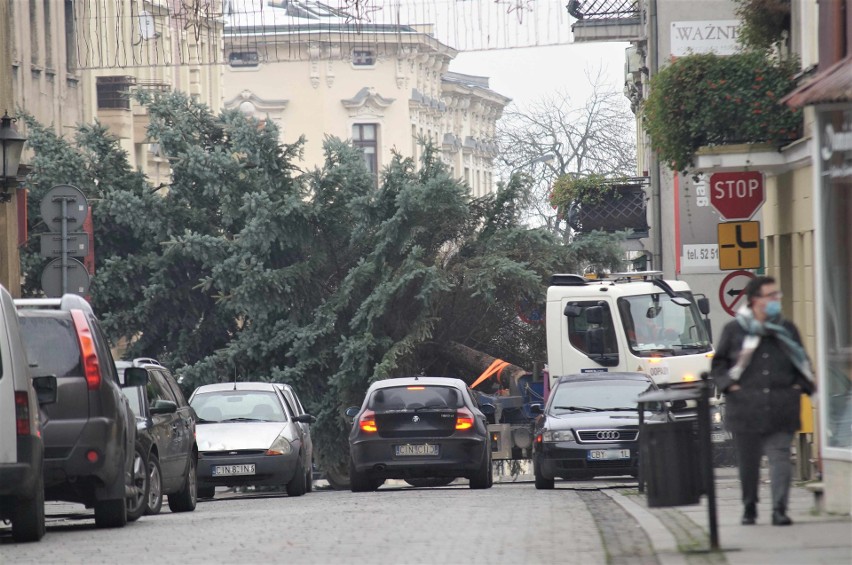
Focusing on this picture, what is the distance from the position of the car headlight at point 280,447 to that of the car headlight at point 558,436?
3501mm

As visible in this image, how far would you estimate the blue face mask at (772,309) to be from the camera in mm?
12969

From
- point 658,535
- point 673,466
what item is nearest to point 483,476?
point 658,535

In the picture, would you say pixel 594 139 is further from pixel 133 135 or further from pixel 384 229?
pixel 384 229

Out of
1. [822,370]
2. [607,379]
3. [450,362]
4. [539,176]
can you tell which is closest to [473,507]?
[822,370]

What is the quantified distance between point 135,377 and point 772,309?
688cm

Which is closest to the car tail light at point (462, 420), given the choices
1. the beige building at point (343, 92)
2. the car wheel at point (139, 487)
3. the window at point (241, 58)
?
the car wheel at point (139, 487)

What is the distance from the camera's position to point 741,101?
2150 centimetres

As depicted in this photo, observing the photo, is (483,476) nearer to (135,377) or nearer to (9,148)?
(9,148)

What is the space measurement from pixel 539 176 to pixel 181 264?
30.0 metres

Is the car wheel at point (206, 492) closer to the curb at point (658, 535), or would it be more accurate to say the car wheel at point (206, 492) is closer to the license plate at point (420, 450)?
the license plate at point (420, 450)

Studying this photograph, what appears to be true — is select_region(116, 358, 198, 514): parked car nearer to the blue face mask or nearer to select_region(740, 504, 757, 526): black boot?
select_region(740, 504, 757, 526): black boot

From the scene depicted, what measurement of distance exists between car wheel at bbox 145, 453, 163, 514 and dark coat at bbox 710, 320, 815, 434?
311 inches

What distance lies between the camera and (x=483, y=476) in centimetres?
2464

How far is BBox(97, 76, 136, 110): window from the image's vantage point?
55.2m
